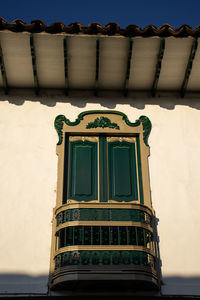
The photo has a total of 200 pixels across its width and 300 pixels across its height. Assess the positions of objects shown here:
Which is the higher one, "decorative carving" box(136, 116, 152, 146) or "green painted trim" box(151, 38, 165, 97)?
"green painted trim" box(151, 38, 165, 97)

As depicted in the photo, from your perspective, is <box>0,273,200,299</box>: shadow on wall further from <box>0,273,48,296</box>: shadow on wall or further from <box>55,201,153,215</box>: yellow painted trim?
<box>55,201,153,215</box>: yellow painted trim

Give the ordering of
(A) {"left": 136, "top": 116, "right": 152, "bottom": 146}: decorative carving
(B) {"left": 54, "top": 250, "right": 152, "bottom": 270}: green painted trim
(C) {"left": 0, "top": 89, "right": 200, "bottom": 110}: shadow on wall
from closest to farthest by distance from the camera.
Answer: (B) {"left": 54, "top": 250, "right": 152, "bottom": 270}: green painted trim → (A) {"left": 136, "top": 116, "right": 152, "bottom": 146}: decorative carving → (C) {"left": 0, "top": 89, "right": 200, "bottom": 110}: shadow on wall

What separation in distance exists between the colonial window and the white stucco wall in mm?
185

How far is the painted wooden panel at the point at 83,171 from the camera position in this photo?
7355 mm

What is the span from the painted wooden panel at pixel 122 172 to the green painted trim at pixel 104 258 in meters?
1.18

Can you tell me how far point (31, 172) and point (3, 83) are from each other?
188 centimetres

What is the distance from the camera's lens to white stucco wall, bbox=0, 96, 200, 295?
6.64m

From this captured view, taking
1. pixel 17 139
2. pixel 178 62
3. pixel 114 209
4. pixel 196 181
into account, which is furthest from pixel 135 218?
pixel 178 62

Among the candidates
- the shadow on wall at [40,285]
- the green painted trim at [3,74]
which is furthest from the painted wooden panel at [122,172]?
the green painted trim at [3,74]

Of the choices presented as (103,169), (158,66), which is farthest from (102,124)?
(158,66)

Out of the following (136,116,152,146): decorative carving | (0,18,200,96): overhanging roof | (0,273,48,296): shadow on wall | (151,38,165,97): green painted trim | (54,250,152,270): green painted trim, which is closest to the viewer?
(54,250,152,270): green painted trim

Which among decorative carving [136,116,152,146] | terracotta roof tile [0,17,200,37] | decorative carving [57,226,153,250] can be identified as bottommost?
decorative carving [57,226,153,250]

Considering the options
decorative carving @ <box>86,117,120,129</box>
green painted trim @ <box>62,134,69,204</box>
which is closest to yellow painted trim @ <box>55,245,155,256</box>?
green painted trim @ <box>62,134,69,204</box>

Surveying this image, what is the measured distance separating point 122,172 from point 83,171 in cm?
63
